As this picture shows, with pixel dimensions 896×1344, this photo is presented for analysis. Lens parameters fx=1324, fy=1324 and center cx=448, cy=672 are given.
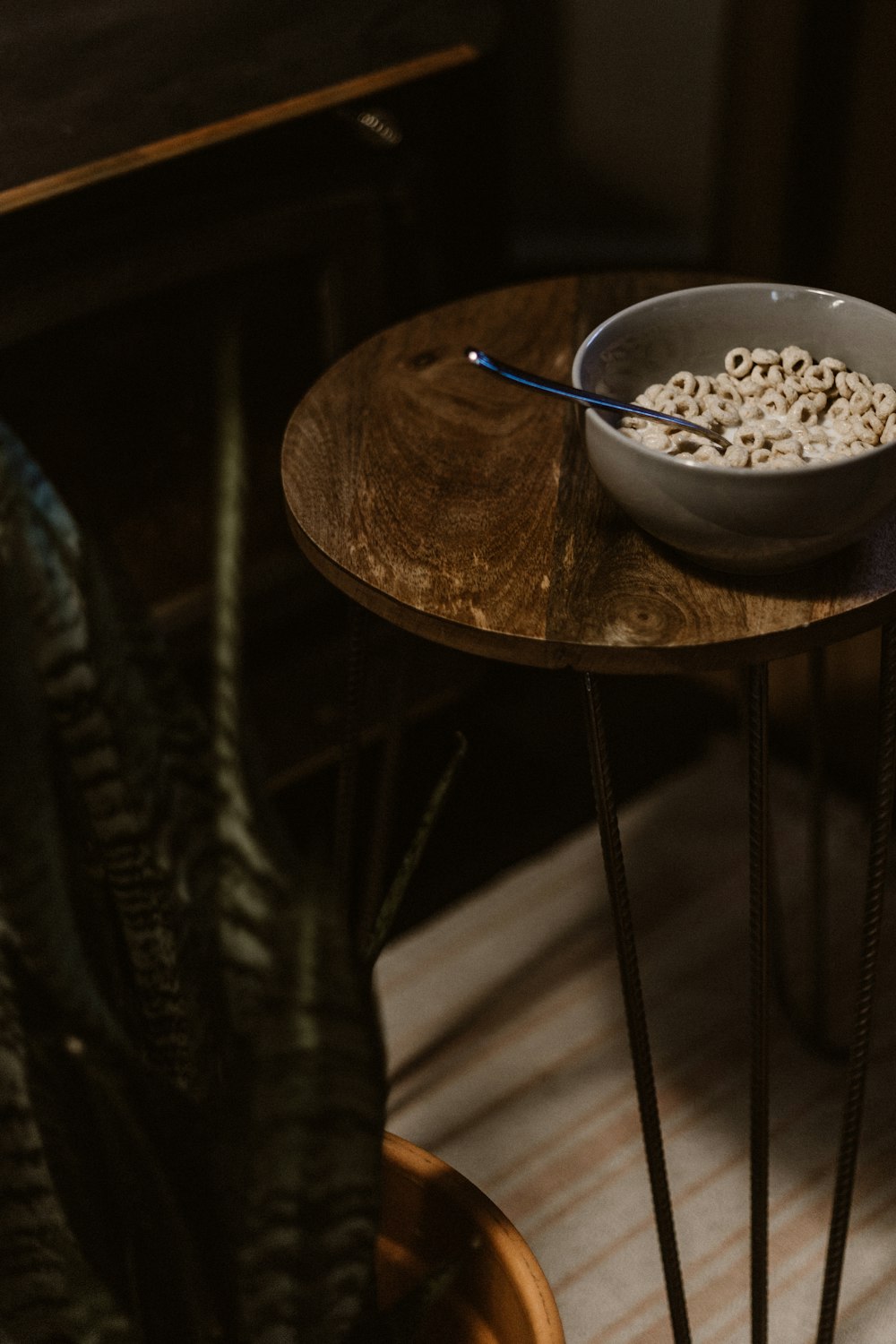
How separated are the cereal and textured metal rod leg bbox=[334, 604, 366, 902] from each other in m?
0.24

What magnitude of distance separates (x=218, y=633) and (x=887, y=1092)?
35.1 inches

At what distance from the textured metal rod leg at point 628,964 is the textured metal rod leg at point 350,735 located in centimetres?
21

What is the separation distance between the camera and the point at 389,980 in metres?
1.28

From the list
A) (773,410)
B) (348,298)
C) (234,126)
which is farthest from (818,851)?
(234,126)

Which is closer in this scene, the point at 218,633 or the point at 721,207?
the point at 218,633

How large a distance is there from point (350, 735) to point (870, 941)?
0.37 m

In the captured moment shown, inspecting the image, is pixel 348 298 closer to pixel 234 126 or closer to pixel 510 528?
pixel 234 126

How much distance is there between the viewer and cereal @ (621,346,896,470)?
2.27ft

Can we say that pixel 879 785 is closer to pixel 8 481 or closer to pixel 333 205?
pixel 8 481

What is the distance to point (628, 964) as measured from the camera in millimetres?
736

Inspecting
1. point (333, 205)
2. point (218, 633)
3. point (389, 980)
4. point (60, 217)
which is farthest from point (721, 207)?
point (218, 633)

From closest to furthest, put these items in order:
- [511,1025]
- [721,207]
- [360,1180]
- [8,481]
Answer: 1. [8,481]
2. [360,1180]
3. [511,1025]
4. [721,207]

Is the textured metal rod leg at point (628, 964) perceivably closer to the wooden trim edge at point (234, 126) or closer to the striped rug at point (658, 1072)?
the striped rug at point (658, 1072)

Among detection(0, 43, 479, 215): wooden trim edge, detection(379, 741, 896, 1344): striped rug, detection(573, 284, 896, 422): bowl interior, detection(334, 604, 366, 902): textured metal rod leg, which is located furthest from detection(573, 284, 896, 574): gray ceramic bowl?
detection(379, 741, 896, 1344): striped rug
